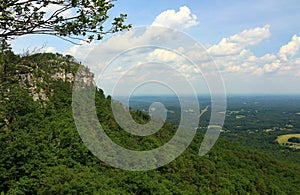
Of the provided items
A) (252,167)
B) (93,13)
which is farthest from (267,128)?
(93,13)

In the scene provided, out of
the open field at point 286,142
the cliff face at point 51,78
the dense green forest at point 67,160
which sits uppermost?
the cliff face at point 51,78

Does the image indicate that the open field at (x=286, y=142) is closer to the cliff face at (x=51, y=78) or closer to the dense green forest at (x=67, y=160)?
the dense green forest at (x=67, y=160)

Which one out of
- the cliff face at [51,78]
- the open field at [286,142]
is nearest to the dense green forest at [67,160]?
the cliff face at [51,78]

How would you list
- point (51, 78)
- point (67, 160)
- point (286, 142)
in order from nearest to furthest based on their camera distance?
1. point (67, 160)
2. point (51, 78)
3. point (286, 142)

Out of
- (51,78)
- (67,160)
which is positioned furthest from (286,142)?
(67,160)

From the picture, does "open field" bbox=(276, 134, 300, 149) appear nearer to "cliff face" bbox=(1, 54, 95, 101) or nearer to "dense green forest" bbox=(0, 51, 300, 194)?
"dense green forest" bbox=(0, 51, 300, 194)

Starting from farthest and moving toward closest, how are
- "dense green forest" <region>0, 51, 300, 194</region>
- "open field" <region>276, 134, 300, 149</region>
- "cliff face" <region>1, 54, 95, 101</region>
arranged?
"open field" <region>276, 134, 300, 149</region> < "cliff face" <region>1, 54, 95, 101</region> < "dense green forest" <region>0, 51, 300, 194</region>

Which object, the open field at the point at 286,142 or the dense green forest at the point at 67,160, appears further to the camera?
the open field at the point at 286,142

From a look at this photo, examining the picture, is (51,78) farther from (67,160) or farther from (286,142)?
(286,142)

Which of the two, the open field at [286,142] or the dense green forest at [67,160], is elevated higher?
the dense green forest at [67,160]

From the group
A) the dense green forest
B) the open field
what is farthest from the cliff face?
the open field
